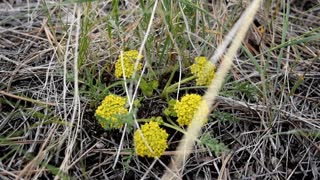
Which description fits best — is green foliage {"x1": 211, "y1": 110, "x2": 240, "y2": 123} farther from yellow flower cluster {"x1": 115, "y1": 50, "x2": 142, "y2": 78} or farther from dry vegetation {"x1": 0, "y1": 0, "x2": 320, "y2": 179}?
yellow flower cluster {"x1": 115, "y1": 50, "x2": 142, "y2": 78}

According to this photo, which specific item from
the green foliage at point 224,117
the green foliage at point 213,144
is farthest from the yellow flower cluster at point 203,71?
the green foliage at point 213,144

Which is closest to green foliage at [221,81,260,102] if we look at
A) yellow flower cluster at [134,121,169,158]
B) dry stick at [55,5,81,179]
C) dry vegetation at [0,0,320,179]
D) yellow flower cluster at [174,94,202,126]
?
dry vegetation at [0,0,320,179]

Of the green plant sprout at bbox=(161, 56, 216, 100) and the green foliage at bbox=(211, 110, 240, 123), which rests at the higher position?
the green plant sprout at bbox=(161, 56, 216, 100)

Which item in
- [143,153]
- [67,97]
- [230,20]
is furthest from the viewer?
[230,20]

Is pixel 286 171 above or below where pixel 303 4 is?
below

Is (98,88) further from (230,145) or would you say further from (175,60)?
(230,145)

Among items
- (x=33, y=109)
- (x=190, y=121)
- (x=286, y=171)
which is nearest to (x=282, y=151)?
(x=286, y=171)
